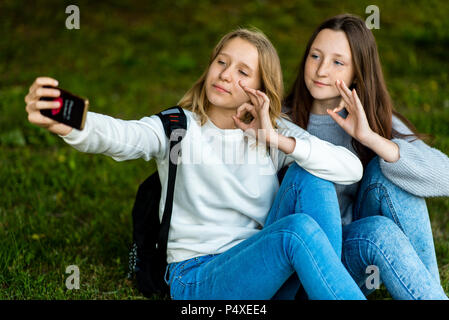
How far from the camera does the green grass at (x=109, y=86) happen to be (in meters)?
2.82

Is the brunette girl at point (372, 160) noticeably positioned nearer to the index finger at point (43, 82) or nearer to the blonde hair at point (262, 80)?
the blonde hair at point (262, 80)

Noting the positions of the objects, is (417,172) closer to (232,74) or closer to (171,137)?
(232,74)

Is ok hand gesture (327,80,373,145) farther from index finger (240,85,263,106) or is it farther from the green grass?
the green grass

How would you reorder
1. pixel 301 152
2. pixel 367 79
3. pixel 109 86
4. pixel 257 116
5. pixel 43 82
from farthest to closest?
pixel 109 86
pixel 367 79
pixel 257 116
pixel 301 152
pixel 43 82

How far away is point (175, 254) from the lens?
7.55ft

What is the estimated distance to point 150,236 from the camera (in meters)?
2.44

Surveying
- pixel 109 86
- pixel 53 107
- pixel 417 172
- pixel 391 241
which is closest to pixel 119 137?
pixel 53 107

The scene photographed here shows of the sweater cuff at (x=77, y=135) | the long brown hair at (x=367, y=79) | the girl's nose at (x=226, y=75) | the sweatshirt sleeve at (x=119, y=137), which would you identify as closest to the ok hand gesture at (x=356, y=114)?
the long brown hair at (x=367, y=79)

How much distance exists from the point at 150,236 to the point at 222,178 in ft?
1.50

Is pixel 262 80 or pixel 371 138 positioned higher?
pixel 262 80

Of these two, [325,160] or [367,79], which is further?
[367,79]

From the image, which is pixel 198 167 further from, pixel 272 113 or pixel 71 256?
pixel 71 256

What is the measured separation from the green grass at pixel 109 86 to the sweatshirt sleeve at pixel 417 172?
0.65 m
